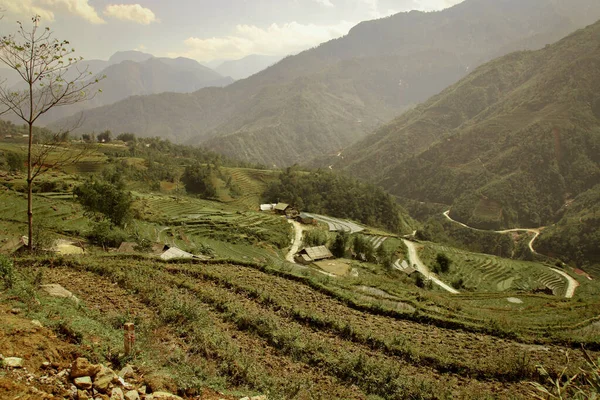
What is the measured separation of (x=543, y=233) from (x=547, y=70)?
423ft

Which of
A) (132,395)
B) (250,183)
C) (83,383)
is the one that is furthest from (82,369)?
(250,183)

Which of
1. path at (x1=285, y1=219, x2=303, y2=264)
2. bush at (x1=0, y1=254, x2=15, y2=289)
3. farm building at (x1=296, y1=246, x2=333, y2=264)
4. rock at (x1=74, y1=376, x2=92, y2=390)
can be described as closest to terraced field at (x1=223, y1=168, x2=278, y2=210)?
path at (x1=285, y1=219, x2=303, y2=264)

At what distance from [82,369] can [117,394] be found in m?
0.80

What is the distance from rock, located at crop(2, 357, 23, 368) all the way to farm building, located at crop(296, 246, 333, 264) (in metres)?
38.5

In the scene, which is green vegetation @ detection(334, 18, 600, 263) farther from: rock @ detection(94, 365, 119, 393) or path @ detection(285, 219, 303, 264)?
rock @ detection(94, 365, 119, 393)

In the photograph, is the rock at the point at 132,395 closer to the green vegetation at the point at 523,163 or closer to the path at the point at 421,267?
the path at the point at 421,267

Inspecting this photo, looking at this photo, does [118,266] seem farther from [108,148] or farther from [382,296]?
[108,148]

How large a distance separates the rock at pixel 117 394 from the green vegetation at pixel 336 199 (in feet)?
284

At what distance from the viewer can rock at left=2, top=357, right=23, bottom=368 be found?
18.2 feet

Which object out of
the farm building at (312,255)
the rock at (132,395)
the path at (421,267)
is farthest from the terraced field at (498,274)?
the rock at (132,395)

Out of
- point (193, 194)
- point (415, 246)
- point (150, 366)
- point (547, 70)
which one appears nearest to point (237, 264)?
point (150, 366)

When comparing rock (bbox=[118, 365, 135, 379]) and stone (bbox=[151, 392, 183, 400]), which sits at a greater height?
A: rock (bbox=[118, 365, 135, 379])

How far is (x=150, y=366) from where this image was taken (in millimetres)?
7441

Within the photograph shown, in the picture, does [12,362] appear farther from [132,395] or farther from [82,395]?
[132,395]
